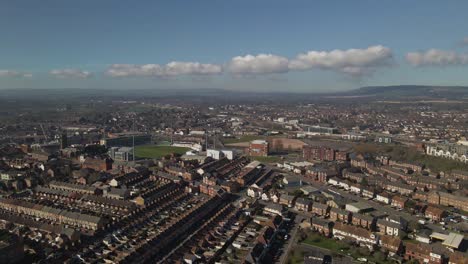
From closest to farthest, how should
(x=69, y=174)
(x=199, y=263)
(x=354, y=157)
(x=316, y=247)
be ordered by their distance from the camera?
(x=199, y=263) → (x=316, y=247) → (x=69, y=174) → (x=354, y=157)

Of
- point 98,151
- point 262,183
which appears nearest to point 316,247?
point 262,183

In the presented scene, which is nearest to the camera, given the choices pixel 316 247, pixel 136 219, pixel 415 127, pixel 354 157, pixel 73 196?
pixel 316 247

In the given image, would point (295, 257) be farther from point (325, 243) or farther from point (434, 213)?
point (434, 213)

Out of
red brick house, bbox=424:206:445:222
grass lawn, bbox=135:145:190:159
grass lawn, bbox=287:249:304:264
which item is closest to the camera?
grass lawn, bbox=287:249:304:264

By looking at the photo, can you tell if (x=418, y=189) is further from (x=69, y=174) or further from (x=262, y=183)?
(x=69, y=174)

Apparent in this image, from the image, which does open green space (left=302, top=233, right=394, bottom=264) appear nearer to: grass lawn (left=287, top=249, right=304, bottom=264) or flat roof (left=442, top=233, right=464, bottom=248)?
grass lawn (left=287, top=249, right=304, bottom=264)

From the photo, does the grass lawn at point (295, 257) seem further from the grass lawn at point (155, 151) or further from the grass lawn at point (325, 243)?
the grass lawn at point (155, 151)

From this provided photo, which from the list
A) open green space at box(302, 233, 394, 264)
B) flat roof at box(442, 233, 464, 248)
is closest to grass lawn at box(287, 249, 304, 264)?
open green space at box(302, 233, 394, 264)

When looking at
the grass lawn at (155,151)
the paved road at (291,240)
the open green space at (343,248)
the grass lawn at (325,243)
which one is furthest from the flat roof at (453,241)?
the grass lawn at (155,151)
